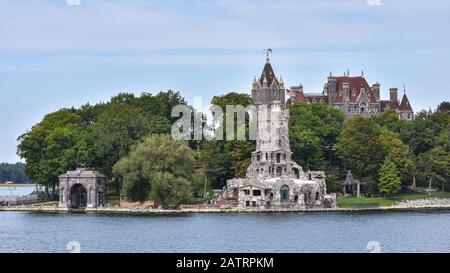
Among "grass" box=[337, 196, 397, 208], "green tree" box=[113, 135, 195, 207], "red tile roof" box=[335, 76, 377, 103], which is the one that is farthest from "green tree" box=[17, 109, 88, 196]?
"red tile roof" box=[335, 76, 377, 103]

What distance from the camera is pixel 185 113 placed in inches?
4250

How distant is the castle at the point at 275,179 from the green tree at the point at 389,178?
6.42 meters

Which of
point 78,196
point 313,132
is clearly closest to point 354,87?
point 313,132

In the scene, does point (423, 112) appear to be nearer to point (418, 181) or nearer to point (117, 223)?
point (418, 181)

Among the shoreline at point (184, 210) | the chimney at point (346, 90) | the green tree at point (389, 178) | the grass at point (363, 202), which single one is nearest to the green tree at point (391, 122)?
the chimney at point (346, 90)

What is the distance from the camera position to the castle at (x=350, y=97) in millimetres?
133250

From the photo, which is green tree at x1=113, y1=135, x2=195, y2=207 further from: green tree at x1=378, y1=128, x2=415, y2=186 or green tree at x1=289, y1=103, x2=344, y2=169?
green tree at x1=378, y1=128, x2=415, y2=186

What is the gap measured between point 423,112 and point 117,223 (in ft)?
176

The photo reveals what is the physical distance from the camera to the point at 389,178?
98938 mm

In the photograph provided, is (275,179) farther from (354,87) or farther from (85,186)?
(354,87)

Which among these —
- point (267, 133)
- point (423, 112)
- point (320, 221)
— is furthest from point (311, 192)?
point (423, 112)

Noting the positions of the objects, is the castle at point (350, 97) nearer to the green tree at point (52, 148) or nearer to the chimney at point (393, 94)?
the chimney at point (393, 94)

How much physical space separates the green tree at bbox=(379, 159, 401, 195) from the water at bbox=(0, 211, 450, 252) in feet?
32.7

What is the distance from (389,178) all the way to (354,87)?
122ft
